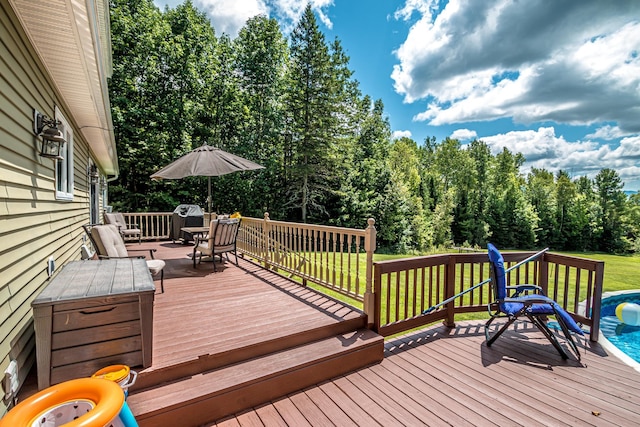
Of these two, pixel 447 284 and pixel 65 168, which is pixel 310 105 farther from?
pixel 447 284

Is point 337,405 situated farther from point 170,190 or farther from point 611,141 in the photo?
point 611,141

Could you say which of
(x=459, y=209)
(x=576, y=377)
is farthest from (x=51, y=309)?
(x=459, y=209)

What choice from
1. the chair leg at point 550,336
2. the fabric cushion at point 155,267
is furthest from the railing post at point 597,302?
the fabric cushion at point 155,267

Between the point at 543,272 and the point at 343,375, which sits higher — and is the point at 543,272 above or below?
above

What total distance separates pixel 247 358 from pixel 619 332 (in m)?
6.93

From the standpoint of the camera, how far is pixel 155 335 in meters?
2.91

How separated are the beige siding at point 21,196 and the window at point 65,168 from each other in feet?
1.81

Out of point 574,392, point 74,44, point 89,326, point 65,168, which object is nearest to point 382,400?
point 574,392

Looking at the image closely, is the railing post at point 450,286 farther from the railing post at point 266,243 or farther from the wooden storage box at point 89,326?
the wooden storage box at point 89,326

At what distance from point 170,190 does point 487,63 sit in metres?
14.3

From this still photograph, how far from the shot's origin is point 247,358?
2775 mm

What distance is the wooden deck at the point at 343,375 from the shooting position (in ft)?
7.68

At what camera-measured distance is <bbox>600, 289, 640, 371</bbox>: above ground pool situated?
380 centimetres

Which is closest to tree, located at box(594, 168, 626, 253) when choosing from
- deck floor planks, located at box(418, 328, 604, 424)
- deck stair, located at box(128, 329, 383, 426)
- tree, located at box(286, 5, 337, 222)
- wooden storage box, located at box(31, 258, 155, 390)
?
tree, located at box(286, 5, 337, 222)
